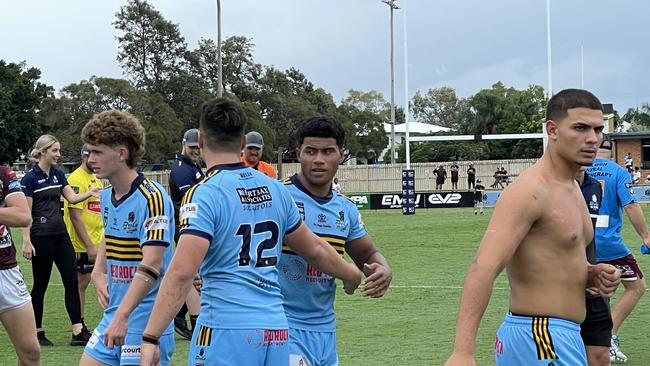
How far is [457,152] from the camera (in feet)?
259

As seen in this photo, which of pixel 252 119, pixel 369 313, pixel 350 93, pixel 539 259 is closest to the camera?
pixel 539 259

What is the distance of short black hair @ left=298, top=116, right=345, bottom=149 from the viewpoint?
5.69m

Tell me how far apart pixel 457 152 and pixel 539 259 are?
2966 inches

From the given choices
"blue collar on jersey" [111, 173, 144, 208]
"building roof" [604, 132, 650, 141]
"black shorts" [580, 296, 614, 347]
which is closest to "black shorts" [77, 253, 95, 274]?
"blue collar on jersey" [111, 173, 144, 208]

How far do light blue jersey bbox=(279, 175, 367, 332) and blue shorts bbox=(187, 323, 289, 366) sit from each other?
32.4 inches

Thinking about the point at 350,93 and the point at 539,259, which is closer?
the point at 539,259

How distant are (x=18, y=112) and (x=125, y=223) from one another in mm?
71514

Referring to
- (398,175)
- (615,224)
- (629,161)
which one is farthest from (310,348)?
(398,175)

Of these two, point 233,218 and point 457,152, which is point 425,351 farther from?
point 457,152

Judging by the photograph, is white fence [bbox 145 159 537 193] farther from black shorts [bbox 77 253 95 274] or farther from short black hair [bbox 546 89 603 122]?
short black hair [bbox 546 89 603 122]

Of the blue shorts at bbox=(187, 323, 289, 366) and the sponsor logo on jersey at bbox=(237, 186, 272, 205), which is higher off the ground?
the sponsor logo on jersey at bbox=(237, 186, 272, 205)

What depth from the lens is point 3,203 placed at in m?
6.83

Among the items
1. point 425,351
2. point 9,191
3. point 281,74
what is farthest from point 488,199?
point 281,74

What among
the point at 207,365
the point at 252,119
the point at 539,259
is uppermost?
the point at 252,119
